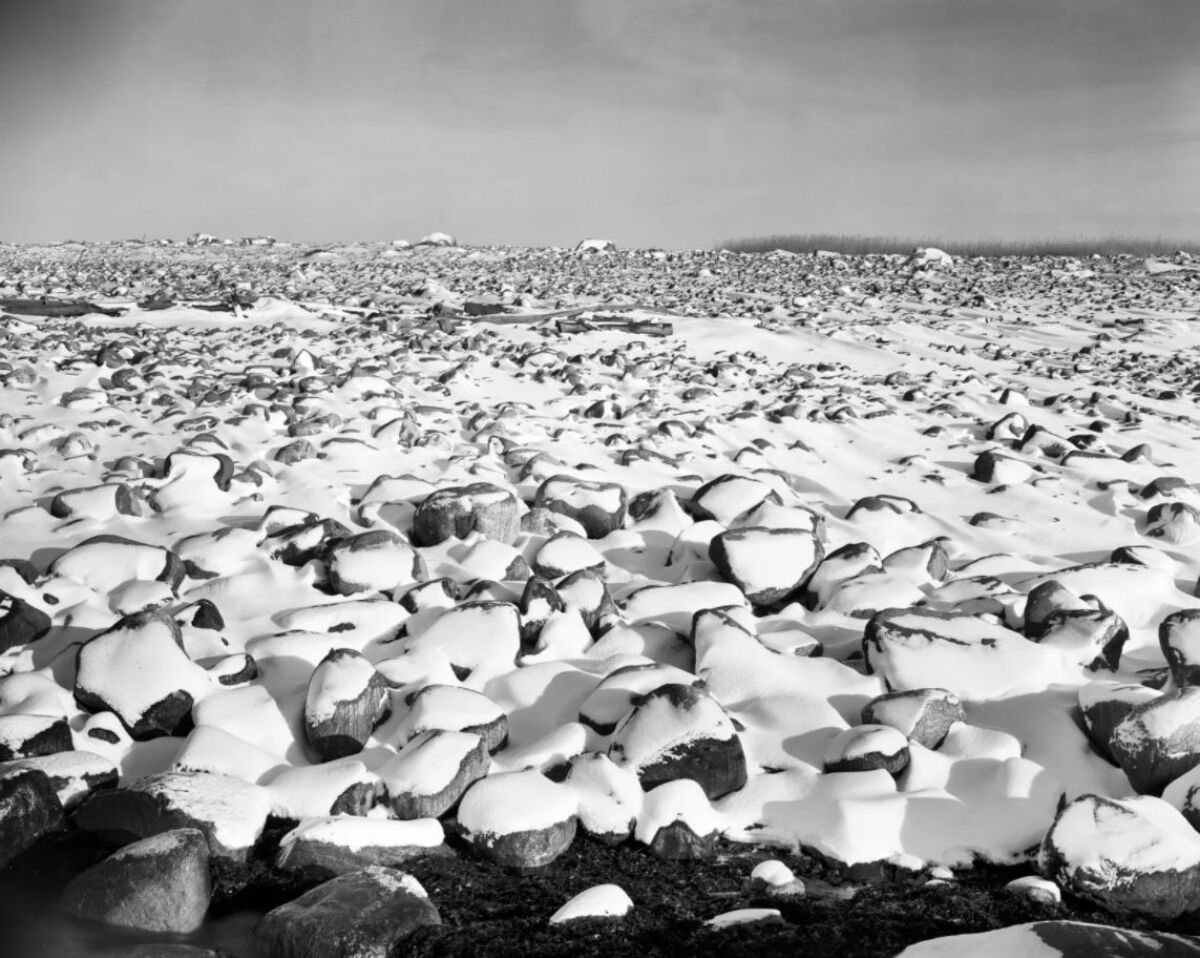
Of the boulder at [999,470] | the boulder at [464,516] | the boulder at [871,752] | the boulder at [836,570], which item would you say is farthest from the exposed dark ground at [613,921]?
the boulder at [999,470]

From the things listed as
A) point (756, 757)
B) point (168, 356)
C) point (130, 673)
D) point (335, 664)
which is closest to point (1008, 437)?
point (756, 757)

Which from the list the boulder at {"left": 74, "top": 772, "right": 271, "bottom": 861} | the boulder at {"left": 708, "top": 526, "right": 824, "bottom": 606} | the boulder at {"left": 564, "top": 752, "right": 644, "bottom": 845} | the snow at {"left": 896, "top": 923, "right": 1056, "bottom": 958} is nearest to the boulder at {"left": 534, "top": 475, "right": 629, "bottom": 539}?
the boulder at {"left": 708, "top": 526, "right": 824, "bottom": 606}

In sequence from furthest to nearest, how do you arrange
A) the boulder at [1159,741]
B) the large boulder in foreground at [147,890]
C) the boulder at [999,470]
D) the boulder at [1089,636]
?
the boulder at [999,470] → the boulder at [1089,636] → the boulder at [1159,741] → the large boulder in foreground at [147,890]

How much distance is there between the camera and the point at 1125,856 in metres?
2.08

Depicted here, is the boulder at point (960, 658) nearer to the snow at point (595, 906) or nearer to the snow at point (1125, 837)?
the snow at point (1125, 837)

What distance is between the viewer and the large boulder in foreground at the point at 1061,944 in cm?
170

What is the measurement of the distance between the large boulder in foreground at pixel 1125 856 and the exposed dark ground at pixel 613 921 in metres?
0.04

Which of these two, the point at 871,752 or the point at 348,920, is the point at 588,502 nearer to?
the point at 871,752

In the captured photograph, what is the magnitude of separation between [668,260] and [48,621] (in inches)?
704

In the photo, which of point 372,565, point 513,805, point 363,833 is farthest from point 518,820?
point 372,565

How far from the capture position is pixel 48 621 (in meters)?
3.24

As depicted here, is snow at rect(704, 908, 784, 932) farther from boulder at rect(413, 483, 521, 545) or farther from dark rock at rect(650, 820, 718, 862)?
boulder at rect(413, 483, 521, 545)

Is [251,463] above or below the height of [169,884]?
above

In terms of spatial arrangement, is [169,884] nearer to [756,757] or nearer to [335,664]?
Result: [335,664]
